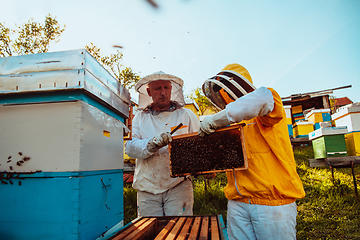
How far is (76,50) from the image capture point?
129 centimetres

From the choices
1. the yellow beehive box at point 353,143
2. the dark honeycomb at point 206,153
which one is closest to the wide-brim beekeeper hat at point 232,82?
the dark honeycomb at point 206,153

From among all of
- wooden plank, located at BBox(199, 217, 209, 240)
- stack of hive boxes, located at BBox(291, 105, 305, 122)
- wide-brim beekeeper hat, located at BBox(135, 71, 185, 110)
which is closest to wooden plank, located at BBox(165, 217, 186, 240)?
wooden plank, located at BBox(199, 217, 209, 240)

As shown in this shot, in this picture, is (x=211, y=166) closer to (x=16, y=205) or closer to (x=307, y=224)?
(x=16, y=205)

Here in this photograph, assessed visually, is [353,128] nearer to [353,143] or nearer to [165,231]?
[353,143]

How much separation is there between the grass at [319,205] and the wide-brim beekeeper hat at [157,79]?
132 cm

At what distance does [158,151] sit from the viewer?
8.14ft

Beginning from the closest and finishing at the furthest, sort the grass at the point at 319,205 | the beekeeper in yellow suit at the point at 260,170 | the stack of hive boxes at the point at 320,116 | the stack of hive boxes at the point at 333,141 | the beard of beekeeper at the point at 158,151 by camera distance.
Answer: the beekeeper in yellow suit at the point at 260,170 < the beard of beekeeper at the point at 158,151 < the grass at the point at 319,205 < the stack of hive boxes at the point at 333,141 < the stack of hive boxes at the point at 320,116

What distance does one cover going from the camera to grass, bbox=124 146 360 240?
3848 mm

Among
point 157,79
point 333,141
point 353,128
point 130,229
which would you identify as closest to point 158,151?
point 157,79

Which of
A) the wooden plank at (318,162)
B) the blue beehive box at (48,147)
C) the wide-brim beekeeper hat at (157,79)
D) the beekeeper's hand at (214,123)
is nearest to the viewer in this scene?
the blue beehive box at (48,147)

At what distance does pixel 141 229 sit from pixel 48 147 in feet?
2.54

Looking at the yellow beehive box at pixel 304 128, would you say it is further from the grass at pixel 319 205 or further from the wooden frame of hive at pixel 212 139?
the wooden frame of hive at pixel 212 139

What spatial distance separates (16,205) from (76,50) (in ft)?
3.14

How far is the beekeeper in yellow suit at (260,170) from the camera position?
163 centimetres
